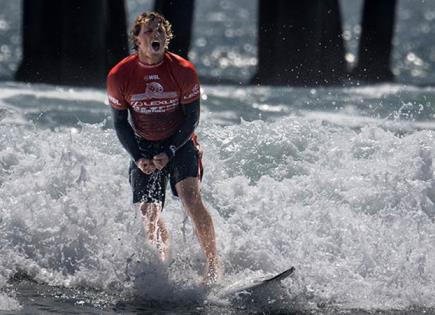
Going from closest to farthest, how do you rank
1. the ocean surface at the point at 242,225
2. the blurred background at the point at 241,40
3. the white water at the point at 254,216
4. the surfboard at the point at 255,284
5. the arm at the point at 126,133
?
the surfboard at the point at 255,284
the ocean surface at the point at 242,225
the arm at the point at 126,133
the white water at the point at 254,216
the blurred background at the point at 241,40

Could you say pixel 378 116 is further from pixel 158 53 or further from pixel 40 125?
pixel 158 53

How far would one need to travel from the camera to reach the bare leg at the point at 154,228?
7.92 metres

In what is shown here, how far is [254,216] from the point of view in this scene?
8.99m

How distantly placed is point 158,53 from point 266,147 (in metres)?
3.61

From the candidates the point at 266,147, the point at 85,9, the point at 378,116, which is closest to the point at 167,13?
the point at 85,9

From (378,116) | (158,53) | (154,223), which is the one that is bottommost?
(378,116)

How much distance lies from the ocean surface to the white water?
0.01m

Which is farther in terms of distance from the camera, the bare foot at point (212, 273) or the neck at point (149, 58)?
the bare foot at point (212, 273)

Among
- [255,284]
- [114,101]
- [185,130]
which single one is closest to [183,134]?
[185,130]

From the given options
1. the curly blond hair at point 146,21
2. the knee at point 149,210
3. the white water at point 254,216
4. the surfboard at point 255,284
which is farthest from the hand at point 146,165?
the surfboard at point 255,284

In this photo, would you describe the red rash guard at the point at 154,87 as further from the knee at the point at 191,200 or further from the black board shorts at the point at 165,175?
the knee at the point at 191,200

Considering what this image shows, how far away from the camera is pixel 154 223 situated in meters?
8.00

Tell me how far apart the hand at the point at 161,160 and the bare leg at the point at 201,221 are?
21 cm

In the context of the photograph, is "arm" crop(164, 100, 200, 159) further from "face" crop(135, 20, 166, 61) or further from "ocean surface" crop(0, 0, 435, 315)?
"ocean surface" crop(0, 0, 435, 315)
